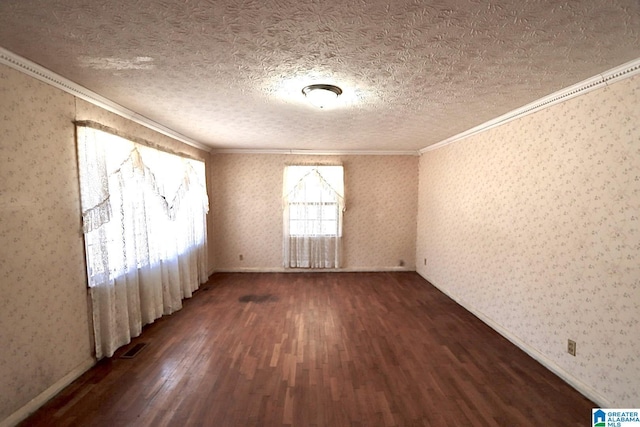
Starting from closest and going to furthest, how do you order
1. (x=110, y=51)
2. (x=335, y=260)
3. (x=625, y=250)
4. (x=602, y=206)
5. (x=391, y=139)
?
(x=110, y=51)
(x=625, y=250)
(x=602, y=206)
(x=391, y=139)
(x=335, y=260)

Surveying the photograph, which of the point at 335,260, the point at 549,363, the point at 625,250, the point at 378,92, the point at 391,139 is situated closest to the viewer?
the point at 625,250

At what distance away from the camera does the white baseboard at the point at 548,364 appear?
76.2 inches

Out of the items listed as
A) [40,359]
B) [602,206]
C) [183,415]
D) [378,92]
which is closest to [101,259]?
[40,359]

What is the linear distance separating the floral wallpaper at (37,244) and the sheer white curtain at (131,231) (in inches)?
4.2

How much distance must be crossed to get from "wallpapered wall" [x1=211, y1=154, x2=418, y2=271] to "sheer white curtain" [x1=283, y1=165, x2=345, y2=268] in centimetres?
18

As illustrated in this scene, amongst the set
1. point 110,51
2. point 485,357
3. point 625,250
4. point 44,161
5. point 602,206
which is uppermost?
point 110,51

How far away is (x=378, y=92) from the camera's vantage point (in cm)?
215

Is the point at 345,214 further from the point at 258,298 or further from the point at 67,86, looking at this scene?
the point at 67,86

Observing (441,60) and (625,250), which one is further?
(625,250)

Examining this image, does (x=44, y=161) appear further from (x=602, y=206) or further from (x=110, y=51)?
(x=602, y=206)

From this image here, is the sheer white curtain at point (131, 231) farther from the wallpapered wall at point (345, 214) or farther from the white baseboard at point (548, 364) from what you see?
the white baseboard at point (548, 364)

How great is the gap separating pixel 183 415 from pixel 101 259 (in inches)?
58.2

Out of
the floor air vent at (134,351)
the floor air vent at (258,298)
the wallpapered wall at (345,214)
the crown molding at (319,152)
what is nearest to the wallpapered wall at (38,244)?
the floor air vent at (134,351)

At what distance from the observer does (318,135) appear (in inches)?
148
